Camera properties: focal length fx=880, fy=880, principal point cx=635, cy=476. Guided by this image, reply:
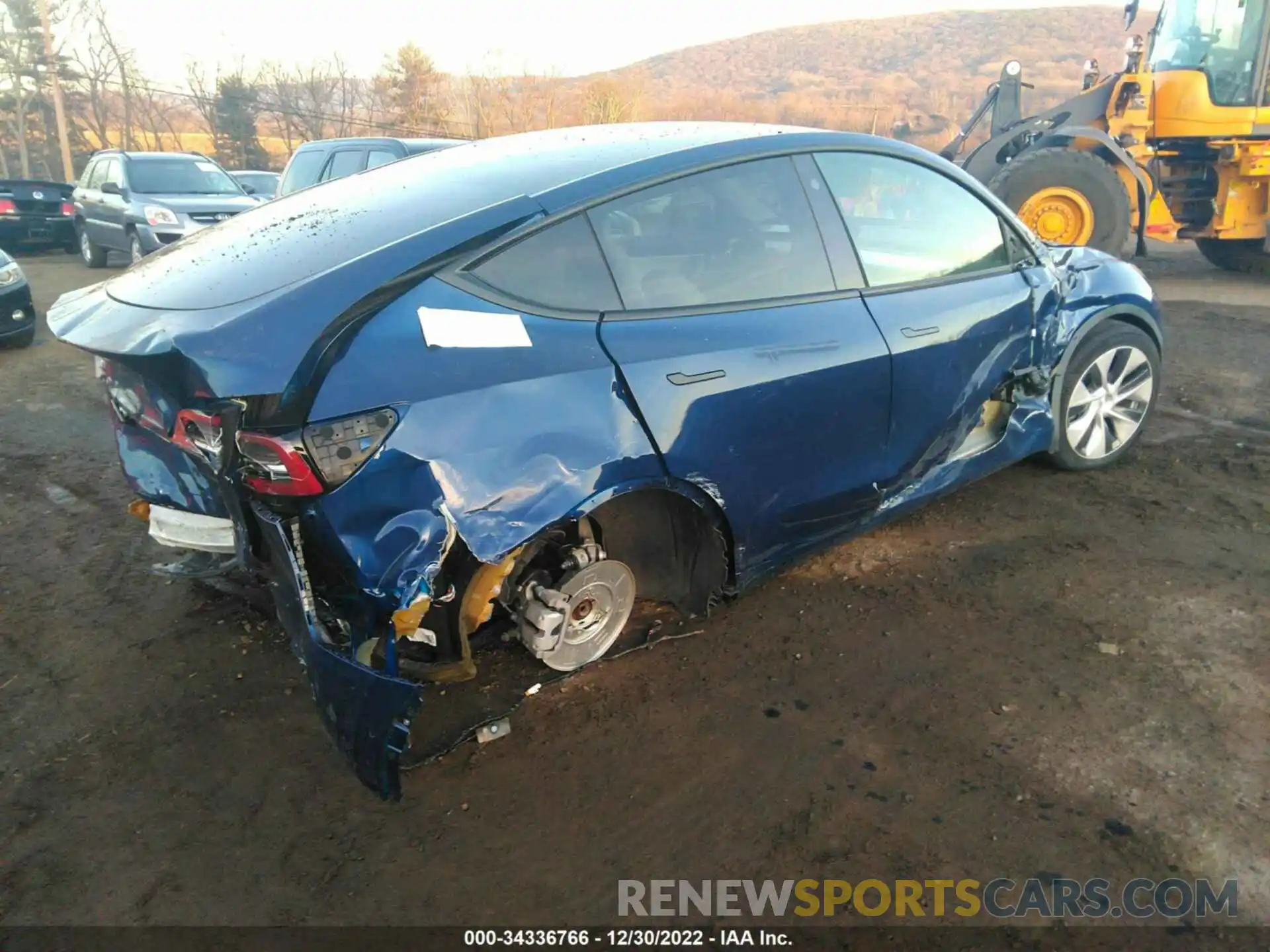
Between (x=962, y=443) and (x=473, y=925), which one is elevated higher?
(x=962, y=443)

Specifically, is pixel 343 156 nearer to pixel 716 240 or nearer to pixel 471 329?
pixel 716 240

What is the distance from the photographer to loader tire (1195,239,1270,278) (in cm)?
1125

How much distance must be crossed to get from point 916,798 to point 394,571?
1.56 metres

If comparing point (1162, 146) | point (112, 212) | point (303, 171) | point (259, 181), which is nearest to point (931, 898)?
point (303, 171)

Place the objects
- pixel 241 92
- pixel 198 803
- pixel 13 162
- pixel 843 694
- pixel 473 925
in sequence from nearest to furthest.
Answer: pixel 473 925 → pixel 198 803 → pixel 843 694 → pixel 13 162 → pixel 241 92

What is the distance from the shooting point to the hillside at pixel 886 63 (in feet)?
211

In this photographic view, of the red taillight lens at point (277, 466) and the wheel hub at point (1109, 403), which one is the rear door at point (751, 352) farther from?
the wheel hub at point (1109, 403)

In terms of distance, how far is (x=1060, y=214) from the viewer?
32.6ft

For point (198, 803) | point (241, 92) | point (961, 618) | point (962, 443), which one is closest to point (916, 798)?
point (961, 618)

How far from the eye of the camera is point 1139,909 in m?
A: 2.11

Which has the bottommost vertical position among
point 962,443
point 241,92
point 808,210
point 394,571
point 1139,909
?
point 1139,909

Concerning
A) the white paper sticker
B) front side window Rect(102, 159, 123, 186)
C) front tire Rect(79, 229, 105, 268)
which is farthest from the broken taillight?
front tire Rect(79, 229, 105, 268)

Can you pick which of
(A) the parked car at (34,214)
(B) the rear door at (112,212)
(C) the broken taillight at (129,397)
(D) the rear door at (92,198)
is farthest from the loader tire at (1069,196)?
(A) the parked car at (34,214)

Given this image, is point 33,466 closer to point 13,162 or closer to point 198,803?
point 198,803
